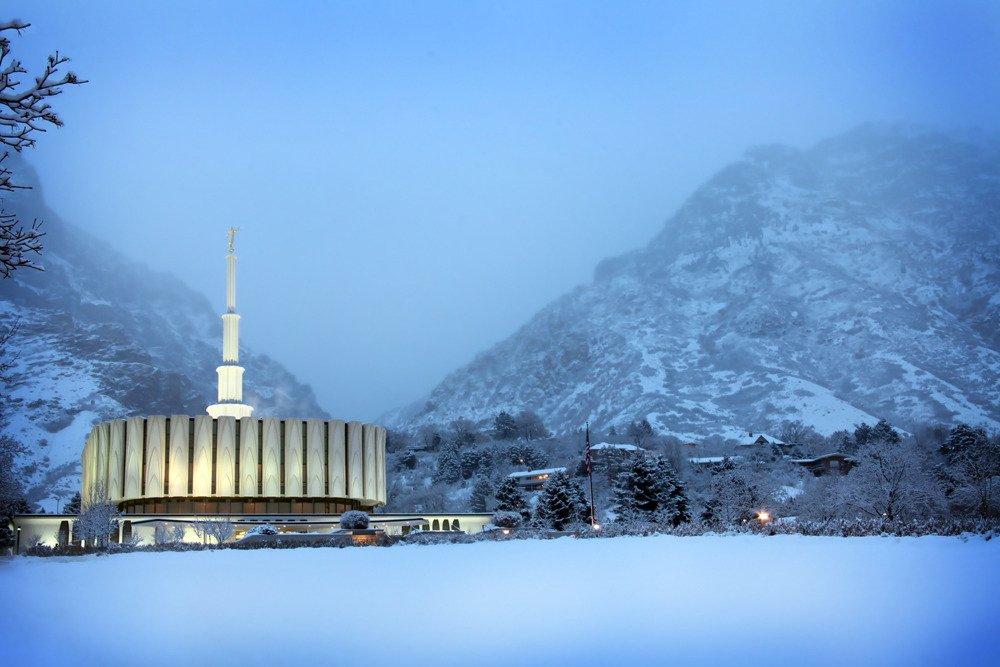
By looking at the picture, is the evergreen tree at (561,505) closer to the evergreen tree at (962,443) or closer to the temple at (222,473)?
the temple at (222,473)

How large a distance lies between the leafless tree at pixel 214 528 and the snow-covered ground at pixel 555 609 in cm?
4472

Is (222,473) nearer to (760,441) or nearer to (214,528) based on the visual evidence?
(214,528)

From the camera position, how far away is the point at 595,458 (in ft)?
423

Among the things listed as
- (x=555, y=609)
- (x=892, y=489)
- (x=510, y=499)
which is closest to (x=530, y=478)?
(x=510, y=499)

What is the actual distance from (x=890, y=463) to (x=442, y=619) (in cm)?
6261

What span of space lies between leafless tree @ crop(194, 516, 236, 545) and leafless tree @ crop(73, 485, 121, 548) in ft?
19.6

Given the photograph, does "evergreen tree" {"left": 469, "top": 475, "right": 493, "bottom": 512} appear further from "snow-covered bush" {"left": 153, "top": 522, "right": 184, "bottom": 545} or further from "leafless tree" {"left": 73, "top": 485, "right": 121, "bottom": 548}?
"snow-covered bush" {"left": 153, "top": 522, "right": 184, "bottom": 545}

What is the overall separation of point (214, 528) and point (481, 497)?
5289 cm

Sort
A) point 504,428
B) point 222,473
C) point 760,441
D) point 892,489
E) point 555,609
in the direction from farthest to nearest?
point 504,428, point 760,441, point 222,473, point 892,489, point 555,609

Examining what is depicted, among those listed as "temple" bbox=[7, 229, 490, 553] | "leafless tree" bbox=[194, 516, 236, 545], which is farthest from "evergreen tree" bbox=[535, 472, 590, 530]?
"leafless tree" bbox=[194, 516, 236, 545]

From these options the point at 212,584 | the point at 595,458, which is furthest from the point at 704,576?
the point at 595,458

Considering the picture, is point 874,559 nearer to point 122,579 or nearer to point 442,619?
point 442,619

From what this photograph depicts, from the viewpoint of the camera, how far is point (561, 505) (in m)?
79.3

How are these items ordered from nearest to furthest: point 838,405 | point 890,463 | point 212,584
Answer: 1. point 212,584
2. point 890,463
3. point 838,405
